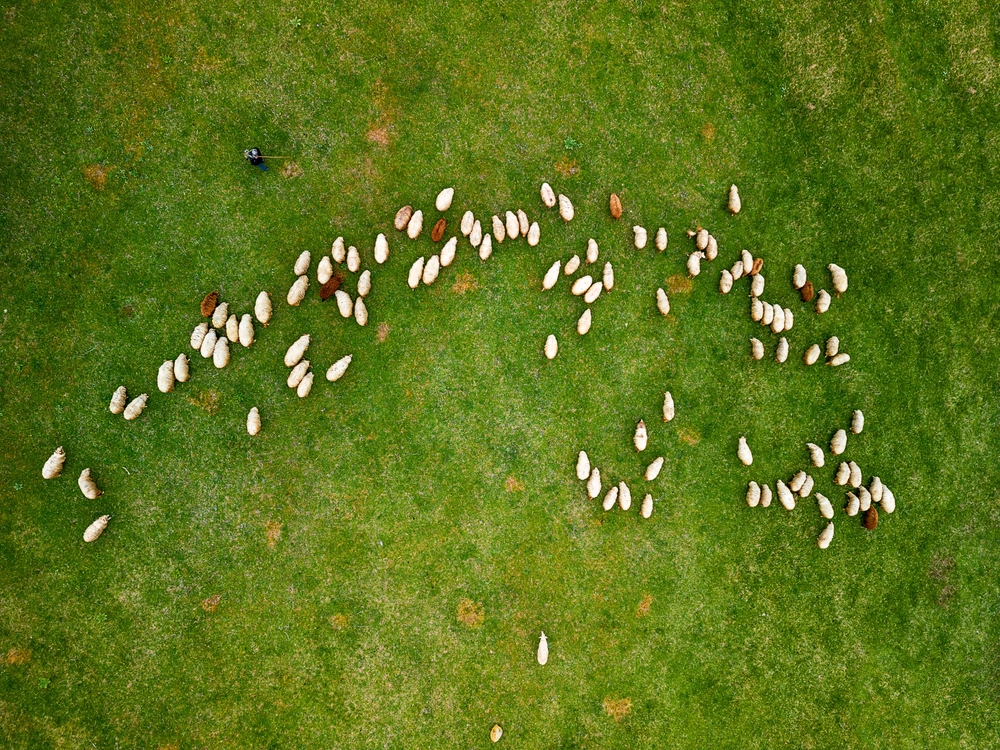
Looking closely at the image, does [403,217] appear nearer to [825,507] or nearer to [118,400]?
[118,400]

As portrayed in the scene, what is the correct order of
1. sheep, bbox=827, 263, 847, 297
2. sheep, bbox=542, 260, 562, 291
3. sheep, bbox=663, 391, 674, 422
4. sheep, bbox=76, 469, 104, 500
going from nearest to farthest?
sheep, bbox=76, 469, 104, 500 → sheep, bbox=542, 260, 562, 291 → sheep, bbox=663, 391, 674, 422 → sheep, bbox=827, 263, 847, 297

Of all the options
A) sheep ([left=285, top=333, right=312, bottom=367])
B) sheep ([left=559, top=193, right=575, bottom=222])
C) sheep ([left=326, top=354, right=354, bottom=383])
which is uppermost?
sheep ([left=559, top=193, right=575, bottom=222])

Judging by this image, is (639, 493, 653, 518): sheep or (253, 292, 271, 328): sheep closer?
(253, 292, 271, 328): sheep

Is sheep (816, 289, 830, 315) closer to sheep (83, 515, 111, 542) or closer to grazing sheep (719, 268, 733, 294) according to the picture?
grazing sheep (719, 268, 733, 294)

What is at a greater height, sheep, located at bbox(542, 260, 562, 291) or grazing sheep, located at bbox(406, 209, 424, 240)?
grazing sheep, located at bbox(406, 209, 424, 240)

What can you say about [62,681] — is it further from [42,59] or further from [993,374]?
[993,374]

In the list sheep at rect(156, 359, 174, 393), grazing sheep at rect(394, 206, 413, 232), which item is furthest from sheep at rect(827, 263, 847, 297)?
sheep at rect(156, 359, 174, 393)

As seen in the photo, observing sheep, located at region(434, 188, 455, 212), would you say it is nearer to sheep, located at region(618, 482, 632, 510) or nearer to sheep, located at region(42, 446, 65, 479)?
sheep, located at region(618, 482, 632, 510)

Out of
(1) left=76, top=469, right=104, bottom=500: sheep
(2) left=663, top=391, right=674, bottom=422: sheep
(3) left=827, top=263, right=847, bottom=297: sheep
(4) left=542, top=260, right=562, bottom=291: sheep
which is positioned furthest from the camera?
(3) left=827, top=263, right=847, bottom=297: sheep

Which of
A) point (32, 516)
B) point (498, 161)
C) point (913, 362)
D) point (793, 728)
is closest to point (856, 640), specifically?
point (793, 728)
